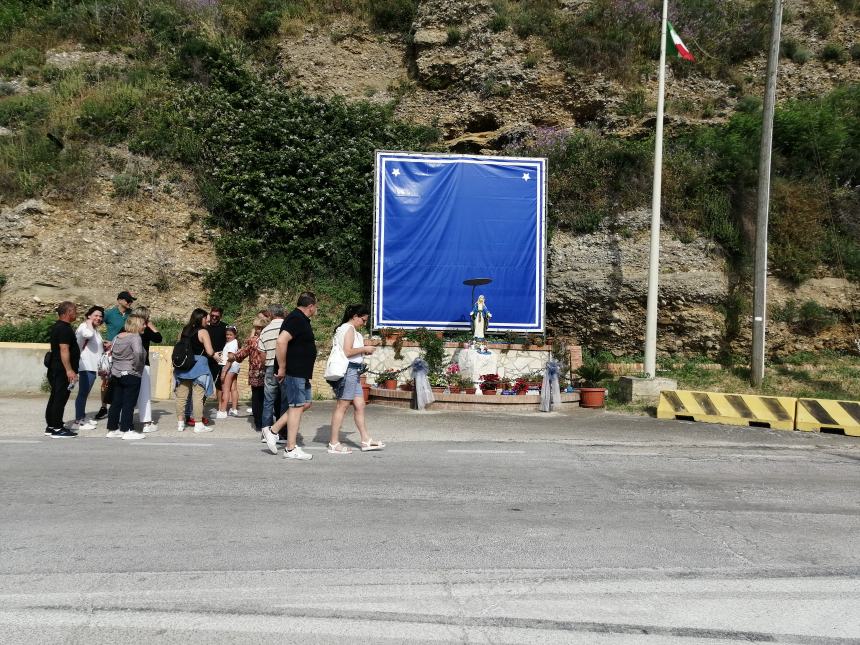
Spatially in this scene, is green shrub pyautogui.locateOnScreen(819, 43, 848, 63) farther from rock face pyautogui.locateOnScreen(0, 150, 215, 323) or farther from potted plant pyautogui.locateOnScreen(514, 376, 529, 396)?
rock face pyautogui.locateOnScreen(0, 150, 215, 323)

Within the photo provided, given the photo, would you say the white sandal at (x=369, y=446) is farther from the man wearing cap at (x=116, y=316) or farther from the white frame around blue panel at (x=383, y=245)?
the white frame around blue panel at (x=383, y=245)

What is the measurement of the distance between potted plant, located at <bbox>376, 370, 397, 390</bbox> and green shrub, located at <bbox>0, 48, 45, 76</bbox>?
1946 centimetres

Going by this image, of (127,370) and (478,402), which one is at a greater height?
(127,370)

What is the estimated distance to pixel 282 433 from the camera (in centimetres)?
971

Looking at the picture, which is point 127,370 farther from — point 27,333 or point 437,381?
point 27,333

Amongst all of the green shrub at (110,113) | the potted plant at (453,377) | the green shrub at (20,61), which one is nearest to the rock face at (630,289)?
the potted plant at (453,377)

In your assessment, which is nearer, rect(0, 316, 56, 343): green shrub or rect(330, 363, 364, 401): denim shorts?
rect(330, 363, 364, 401): denim shorts

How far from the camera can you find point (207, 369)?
971cm

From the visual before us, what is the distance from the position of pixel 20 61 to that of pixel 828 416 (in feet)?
92.1

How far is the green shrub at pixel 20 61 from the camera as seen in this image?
77.5 feet

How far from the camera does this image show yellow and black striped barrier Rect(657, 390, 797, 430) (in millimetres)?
11336

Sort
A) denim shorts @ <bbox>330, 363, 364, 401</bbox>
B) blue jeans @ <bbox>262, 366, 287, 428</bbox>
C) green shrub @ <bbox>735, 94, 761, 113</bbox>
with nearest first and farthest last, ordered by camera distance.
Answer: denim shorts @ <bbox>330, 363, 364, 401</bbox> < blue jeans @ <bbox>262, 366, 287, 428</bbox> < green shrub @ <bbox>735, 94, 761, 113</bbox>

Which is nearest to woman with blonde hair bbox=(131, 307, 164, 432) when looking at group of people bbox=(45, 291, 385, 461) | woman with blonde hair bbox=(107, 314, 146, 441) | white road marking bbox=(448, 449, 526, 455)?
group of people bbox=(45, 291, 385, 461)

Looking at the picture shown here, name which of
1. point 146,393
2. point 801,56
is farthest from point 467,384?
point 801,56
